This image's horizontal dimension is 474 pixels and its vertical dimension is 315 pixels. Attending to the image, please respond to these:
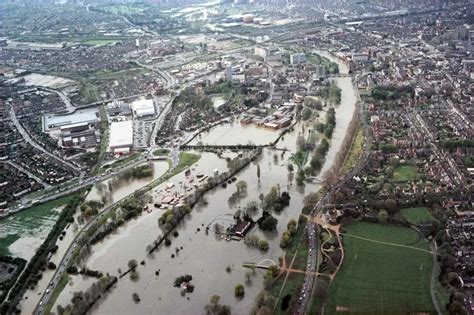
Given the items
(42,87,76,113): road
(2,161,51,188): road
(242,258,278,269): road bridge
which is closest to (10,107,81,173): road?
(2,161,51,188): road

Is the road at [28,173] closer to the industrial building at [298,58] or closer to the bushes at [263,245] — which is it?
the bushes at [263,245]

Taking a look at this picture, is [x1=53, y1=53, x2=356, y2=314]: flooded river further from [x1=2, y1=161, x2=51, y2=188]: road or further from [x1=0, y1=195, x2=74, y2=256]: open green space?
[x1=2, y1=161, x2=51, y2=188]: road

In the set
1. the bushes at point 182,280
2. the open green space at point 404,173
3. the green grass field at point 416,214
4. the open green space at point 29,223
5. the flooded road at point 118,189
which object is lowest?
the bushes at point 182,280

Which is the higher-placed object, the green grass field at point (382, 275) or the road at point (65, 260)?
the green grass field at point (382, 275)

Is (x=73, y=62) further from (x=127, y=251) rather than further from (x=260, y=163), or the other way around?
(x=127, y=251)

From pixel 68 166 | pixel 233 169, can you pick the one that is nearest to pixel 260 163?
pixel 233 169

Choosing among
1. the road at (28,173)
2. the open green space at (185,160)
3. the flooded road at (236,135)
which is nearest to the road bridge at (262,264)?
the open green space at (185,160)
